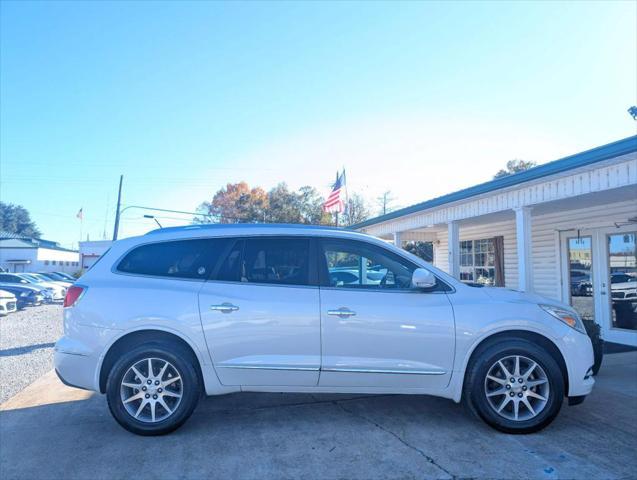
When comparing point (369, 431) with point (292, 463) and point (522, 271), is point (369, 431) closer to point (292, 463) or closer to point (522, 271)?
point (292, 463)

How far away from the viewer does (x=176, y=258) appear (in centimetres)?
422

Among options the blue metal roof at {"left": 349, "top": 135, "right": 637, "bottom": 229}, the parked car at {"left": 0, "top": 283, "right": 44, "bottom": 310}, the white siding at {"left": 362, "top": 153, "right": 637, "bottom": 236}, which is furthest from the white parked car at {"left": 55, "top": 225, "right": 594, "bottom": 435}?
the parked car at {"left": 0, "top": 283, "right": 44, "bottom": 310}

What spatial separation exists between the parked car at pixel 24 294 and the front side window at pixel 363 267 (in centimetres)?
1895

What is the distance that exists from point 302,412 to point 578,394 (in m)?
2.54

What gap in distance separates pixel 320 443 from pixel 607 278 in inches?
317

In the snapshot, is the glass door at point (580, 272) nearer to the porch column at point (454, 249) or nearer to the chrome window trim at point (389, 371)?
the porch column at point (454, 249)

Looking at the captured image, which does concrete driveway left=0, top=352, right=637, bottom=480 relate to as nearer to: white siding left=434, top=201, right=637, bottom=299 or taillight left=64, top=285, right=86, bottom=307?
taillight left=64, top=285, right=86, bottom=307

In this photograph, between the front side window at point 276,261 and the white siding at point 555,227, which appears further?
the white siding at point 555,227

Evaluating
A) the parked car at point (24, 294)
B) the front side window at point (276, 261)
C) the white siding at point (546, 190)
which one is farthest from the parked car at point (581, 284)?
the parked car at point (24, 294)

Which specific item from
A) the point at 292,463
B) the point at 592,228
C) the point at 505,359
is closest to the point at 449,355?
the point at 505,359

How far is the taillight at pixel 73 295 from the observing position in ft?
13.2

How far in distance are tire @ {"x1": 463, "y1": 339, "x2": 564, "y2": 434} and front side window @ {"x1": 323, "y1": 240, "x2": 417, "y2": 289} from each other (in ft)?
3.14

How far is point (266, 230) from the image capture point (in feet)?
14.3

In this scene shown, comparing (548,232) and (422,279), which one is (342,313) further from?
(548,232)
